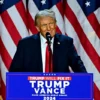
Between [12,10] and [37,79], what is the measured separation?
4.41 feet

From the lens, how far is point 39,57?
1725mm

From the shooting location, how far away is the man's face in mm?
1675

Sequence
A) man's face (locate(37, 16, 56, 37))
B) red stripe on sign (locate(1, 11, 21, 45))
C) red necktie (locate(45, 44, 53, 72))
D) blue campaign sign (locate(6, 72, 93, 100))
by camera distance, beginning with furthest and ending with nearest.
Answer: red stripe on sign (locate(1, 11, 21, 45)) → man's face (locate(37, 16, 56, 37)) → red necktie (locate(45, 44, 53, 72)) → blue campaign sign (locate(6, 72, 93, 100))

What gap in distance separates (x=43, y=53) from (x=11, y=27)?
953mm

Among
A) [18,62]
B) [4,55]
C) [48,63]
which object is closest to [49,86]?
[48,63]

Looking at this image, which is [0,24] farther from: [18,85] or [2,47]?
[18,85]

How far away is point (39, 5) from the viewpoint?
104 inches

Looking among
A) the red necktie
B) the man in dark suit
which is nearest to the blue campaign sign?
the red necktie

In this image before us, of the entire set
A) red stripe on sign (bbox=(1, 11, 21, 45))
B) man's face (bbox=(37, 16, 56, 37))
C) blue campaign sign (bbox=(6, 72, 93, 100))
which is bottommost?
blue campaign sign (bbox=(6, 72, 93, 100))

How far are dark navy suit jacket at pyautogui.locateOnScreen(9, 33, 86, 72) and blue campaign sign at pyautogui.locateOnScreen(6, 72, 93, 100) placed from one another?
28 cm

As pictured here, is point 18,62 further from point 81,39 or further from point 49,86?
point 81,39

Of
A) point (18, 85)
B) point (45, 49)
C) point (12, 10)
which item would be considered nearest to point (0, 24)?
point (12, 10)

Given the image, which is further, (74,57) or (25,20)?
(25,20)

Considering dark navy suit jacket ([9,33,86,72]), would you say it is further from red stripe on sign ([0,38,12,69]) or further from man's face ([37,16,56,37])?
red stripe on sign ([0,38,12,69])
